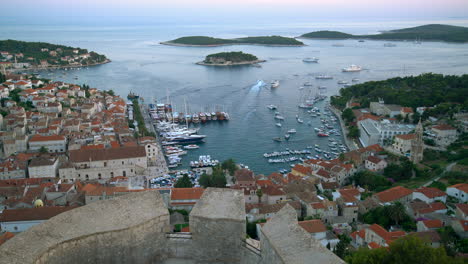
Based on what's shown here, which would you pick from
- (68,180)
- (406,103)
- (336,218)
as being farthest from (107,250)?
(406,103)

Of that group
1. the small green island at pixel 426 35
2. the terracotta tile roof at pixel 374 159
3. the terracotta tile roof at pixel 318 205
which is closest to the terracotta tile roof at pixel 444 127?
the terracotta tile roof at pixel 374 159

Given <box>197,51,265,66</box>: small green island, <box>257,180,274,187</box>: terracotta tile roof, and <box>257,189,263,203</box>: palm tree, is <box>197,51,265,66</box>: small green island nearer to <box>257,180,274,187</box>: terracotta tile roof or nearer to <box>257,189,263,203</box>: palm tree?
<box>257,180,274,187</box>: terracotta tile roof

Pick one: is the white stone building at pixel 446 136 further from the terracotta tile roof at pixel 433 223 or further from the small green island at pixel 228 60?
the small green island at pixel 228 60

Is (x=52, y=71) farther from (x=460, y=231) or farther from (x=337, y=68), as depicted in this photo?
(x=460, y=231)

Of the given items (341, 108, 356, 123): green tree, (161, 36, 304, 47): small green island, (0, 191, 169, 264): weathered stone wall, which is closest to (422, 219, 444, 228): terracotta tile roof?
(0, 191, 169, 264): weathered stone wall

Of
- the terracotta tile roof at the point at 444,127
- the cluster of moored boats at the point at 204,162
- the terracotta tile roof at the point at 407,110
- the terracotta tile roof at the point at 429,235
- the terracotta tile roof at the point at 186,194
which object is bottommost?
the cluster of moored boats at the point at 204,162

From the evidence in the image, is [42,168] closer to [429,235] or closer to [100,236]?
[429,235]

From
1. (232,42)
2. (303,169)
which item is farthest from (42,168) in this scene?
(232,42)
